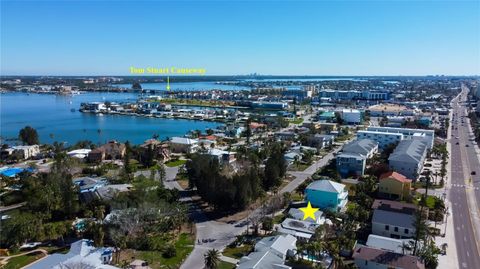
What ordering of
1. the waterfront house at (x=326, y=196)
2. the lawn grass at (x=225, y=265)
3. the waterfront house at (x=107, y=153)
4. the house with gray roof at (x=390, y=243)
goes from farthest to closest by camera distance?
1. the waterfront house at (x=107, y=153)
2. the waterfront house at (x=326, y=196)
3. the house with gray roof at (x=390, y=243)
4. the lawn grass at (x=225, y=265)

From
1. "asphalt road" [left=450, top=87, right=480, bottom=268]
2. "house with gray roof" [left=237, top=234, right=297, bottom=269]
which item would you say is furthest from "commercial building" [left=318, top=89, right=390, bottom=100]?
"house with gray roof" [left=237, top=234, right=297, bottom=269]

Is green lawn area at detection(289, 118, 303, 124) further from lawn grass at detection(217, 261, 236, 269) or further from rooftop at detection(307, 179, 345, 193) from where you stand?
lawn grass at detection(217, 261, 236, 269)

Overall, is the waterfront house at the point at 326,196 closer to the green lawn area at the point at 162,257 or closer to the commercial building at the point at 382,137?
the green lawn area at the point at 162,257

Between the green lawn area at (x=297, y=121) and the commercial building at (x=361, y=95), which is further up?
the commercial building at (x=361, y=95)

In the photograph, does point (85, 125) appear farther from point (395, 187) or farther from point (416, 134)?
point (395, 187)

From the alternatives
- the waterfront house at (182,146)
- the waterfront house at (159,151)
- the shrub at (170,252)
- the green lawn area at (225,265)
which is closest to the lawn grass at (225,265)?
the green lawn area at (225,265)

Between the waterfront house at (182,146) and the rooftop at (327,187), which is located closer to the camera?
the rooftop at (327,187)

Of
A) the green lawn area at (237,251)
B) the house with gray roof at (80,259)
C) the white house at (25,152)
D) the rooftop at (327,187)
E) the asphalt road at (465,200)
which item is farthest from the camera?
the white house at (25,152)

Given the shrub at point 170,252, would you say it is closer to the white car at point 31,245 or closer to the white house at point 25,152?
the white car at point 31,245

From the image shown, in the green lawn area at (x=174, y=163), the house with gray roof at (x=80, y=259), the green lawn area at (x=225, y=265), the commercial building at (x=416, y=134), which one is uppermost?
the commercial building at (x=416, y=134)
